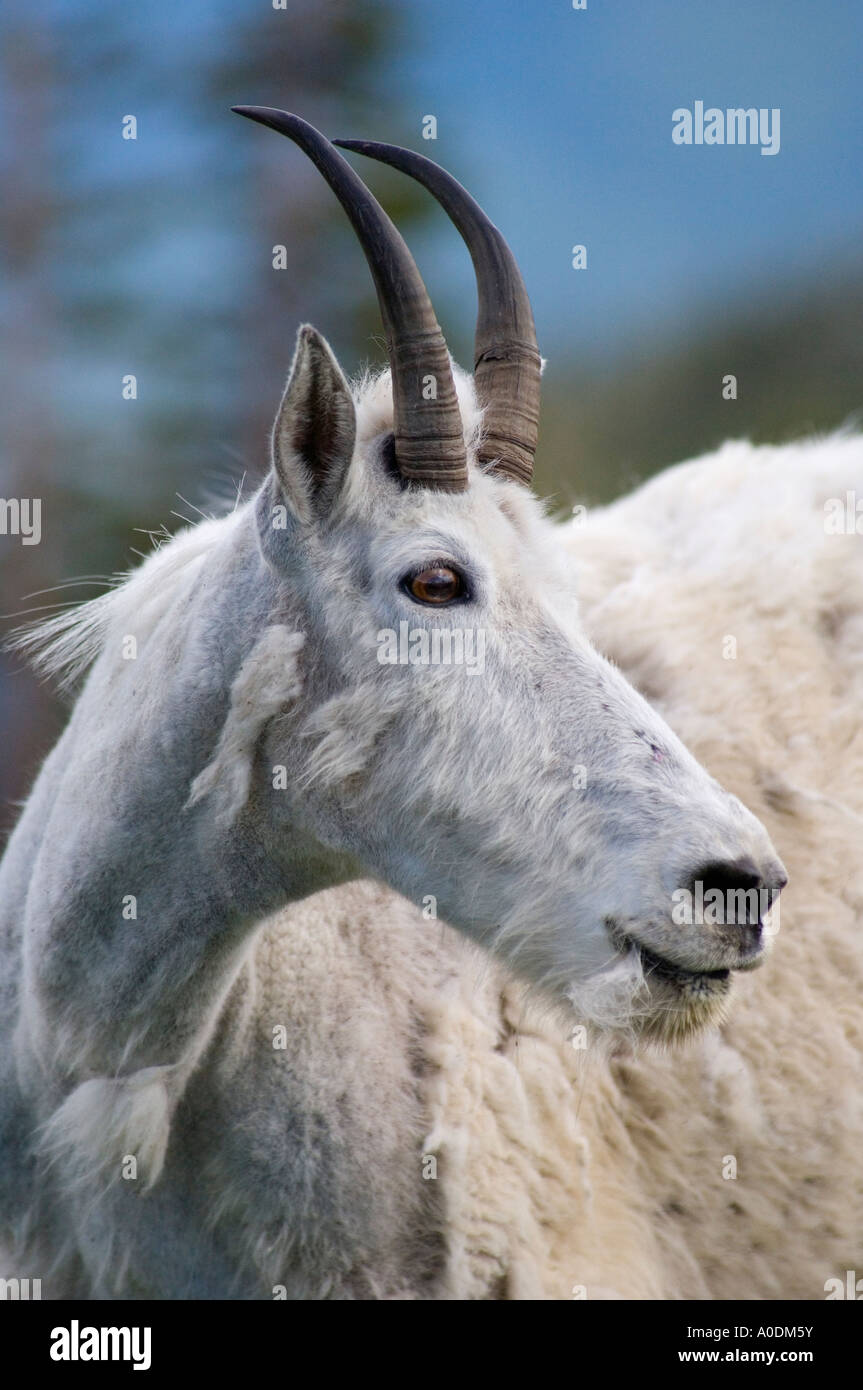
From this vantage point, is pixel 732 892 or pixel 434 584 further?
pixel 434 584

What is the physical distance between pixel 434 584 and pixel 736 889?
104 centimetres

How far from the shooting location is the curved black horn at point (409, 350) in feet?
11.6

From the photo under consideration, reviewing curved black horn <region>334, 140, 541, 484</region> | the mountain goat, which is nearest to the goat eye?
the mountain goat

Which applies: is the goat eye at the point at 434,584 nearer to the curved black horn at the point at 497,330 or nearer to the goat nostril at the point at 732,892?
the curved black horn at the point at 497,330

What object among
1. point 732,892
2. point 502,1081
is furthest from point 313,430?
point 502,1081

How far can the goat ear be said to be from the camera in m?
3.38

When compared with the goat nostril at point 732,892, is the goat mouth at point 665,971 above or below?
below

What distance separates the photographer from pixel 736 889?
3.14 metres

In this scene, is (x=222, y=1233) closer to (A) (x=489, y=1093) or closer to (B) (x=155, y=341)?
(A) (x=489, y=1093)

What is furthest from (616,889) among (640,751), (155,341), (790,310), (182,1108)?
(790,310)

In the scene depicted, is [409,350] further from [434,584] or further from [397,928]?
[397,928]

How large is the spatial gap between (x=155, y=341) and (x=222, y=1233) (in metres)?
11.2

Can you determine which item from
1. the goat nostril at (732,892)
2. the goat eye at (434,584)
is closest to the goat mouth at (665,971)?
the goat nostril at (732,892)

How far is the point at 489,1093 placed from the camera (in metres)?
4.22
